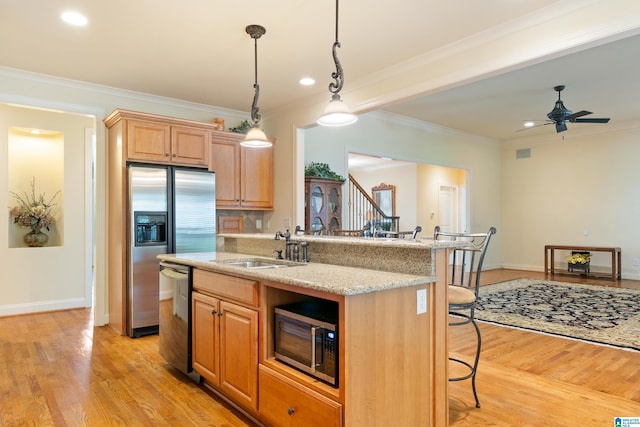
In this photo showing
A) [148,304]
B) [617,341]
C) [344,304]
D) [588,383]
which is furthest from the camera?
[148,304]

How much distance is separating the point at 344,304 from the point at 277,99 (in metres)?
4.01

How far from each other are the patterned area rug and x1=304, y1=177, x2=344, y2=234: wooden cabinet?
2269 mm

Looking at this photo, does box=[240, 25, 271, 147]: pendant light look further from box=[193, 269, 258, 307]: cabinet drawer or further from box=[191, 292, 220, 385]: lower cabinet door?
box=[191, 292, 220, 385]: lower cabinet door

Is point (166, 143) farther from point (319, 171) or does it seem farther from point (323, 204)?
point (323, 204)

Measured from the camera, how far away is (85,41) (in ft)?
11.4

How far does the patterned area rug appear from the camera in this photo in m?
4.07

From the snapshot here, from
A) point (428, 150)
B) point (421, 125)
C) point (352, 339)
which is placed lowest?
point (352, 339)

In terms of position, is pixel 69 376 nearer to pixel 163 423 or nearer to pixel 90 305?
pixel 163 423

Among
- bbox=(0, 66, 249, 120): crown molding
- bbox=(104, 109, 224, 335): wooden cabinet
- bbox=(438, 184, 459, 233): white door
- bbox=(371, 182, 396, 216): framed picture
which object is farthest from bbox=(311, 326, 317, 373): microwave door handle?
bbox=(371, 182, 396, 216): framed picture

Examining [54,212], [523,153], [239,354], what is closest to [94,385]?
[239,354]

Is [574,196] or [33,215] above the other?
[574,196]

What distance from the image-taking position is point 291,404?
1.98m

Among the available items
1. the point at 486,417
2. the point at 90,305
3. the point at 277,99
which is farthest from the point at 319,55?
the point at 90,305

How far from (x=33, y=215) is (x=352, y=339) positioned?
17.1ft
